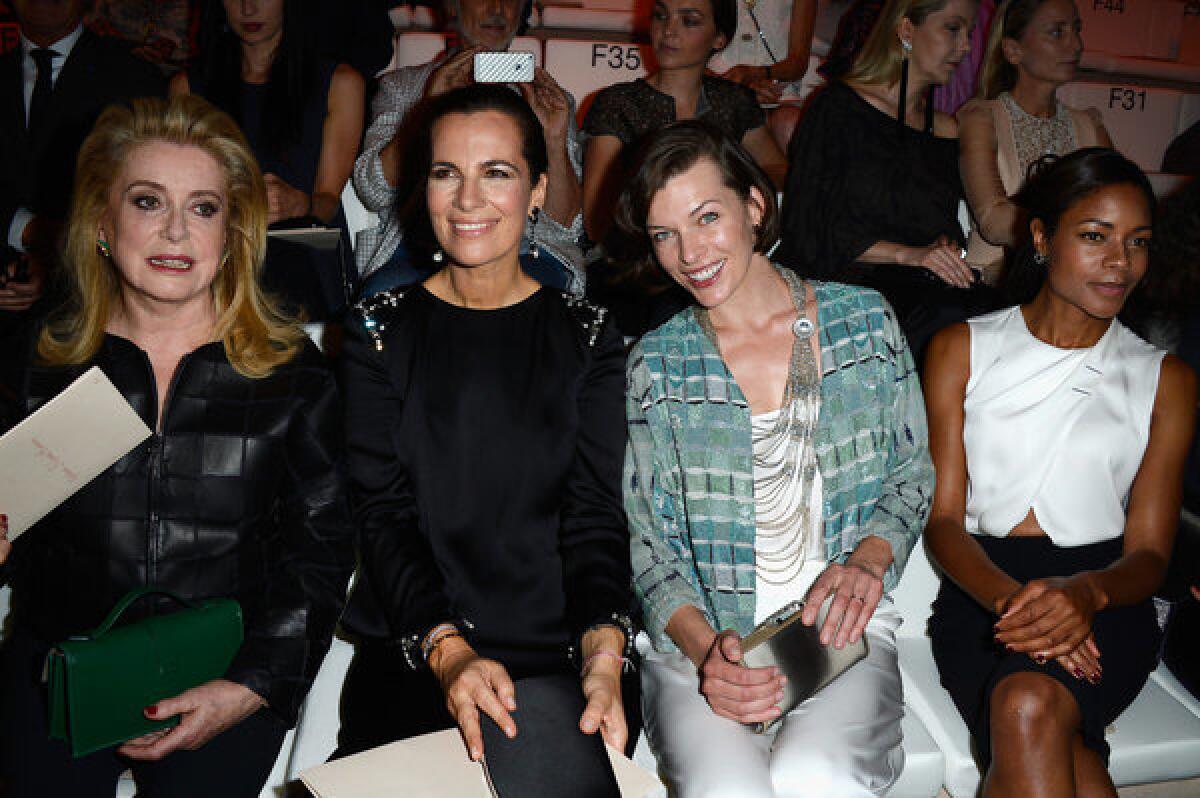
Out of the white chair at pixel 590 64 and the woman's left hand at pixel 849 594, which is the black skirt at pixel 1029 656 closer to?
the woman's left hand at pixel 849 594

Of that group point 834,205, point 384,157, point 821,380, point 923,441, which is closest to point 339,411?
point 821,380

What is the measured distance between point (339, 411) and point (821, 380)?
933 millimetres

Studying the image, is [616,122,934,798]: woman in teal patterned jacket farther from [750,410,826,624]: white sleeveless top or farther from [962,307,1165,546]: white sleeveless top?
[962,307,1165,546]: white sleeveless top

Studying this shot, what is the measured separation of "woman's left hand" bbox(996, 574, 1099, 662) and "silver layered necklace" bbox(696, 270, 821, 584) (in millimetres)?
399

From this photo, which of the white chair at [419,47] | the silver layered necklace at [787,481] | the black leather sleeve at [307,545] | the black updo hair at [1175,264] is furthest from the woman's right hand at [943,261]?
the white chair at [419,47]

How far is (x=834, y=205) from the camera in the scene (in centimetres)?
280

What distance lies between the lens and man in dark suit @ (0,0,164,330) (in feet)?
9.46

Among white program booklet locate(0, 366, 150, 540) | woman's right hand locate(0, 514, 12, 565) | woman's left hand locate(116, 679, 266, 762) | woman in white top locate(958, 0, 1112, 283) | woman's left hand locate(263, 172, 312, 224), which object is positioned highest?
woman in white top locate(958, 0, 1112, 283)

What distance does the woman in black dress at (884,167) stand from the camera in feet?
9.09

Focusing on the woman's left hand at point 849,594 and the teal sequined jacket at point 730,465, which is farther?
the teal sequined jacket at point 730,465

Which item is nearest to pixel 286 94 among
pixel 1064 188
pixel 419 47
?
pixel 419 47

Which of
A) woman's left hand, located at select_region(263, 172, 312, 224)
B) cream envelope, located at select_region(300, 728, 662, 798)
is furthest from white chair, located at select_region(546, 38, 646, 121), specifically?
cream envelope, located at select_region(300, 728, 662, 798)

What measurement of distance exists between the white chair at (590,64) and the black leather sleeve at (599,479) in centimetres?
304

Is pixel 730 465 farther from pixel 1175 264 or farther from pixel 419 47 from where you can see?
pixel 419 47
